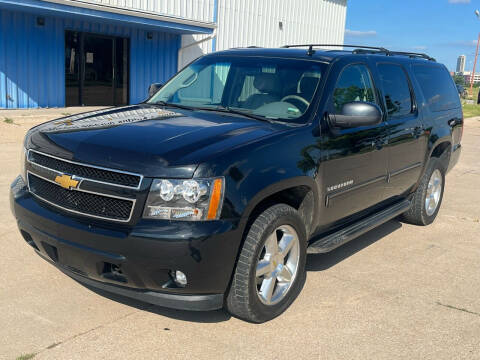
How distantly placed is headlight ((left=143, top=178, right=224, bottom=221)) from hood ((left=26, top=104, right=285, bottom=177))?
59 millimetres

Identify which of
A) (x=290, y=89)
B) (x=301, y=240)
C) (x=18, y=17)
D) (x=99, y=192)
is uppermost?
(x=18, y=17)

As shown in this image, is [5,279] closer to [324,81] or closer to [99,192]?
[99,192]

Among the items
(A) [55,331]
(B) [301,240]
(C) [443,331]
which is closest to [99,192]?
(A) [55,331]

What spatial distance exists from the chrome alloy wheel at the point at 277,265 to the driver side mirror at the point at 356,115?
0.99 m

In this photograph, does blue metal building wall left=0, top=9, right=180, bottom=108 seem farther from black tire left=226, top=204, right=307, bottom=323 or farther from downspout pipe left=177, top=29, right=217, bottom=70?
black tire left=226, top=204, right=307, bottom=323

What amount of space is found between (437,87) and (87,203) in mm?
4690

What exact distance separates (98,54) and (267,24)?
8088 mm

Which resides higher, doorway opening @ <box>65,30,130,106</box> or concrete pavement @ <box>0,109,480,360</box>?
doorway opening @ <box>65,30,130,106</box>

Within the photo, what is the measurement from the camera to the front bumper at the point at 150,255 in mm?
2949

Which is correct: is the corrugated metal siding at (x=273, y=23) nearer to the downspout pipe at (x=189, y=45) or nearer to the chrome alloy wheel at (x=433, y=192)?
the downspout pipe at (x=189, y=45)

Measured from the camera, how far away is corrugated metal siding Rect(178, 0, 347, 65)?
19438mm

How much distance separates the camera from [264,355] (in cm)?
314

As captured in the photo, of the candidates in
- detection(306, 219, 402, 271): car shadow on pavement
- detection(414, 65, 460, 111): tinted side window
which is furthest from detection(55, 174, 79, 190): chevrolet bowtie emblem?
detection(414, 65, 460, 111): tinted side window

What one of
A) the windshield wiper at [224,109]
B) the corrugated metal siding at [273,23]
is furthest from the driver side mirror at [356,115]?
the corrugated metal siding at [273,23]
